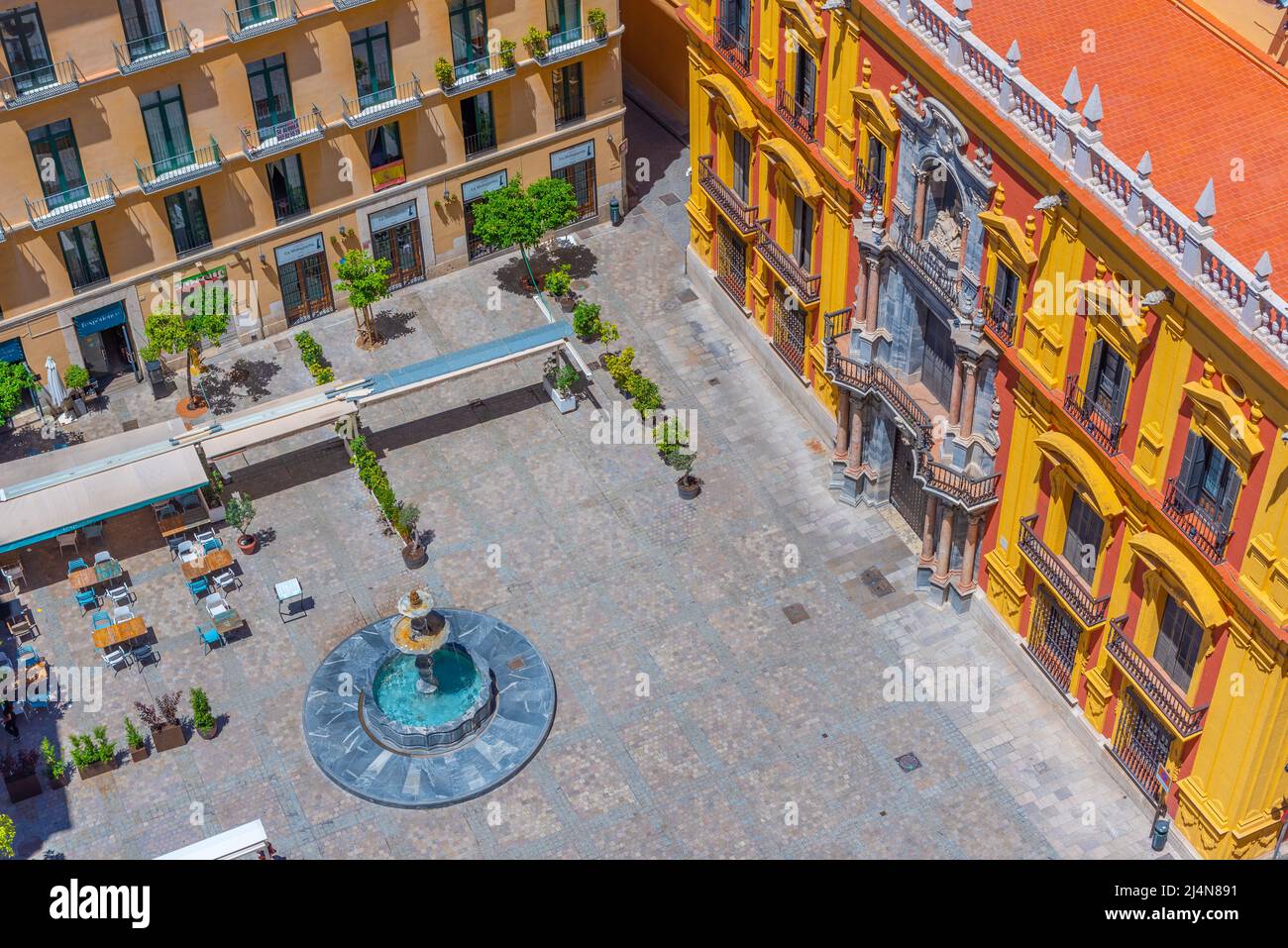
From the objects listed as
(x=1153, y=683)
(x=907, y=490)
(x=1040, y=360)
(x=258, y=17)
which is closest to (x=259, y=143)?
(x=258, y=17)

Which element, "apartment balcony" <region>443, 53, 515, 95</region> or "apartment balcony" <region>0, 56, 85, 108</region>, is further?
"apartment balcony" <region>443, 53, 515, 95</region>

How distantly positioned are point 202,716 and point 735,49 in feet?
101

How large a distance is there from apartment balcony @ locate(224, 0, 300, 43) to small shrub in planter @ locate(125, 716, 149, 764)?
26.1m

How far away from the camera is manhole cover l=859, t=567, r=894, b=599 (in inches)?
2434

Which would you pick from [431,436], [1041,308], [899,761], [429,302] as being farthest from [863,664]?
[429,302]

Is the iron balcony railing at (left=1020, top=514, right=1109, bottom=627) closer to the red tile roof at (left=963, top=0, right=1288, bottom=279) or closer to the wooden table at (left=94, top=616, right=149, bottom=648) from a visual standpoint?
the red tile roof at (left=963, top=0, right=1288, bottom=279)

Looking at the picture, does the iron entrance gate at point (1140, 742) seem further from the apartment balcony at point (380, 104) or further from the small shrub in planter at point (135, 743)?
the apartment balcony at point (380, 104)

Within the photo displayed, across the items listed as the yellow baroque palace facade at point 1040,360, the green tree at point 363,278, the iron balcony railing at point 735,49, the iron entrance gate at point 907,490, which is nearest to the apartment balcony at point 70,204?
the green tree at point 363,278

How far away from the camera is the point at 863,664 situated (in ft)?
195

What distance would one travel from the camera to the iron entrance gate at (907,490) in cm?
6266

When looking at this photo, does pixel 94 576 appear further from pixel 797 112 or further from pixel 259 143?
pixel 797 112

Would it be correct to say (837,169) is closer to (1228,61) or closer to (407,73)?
(1228,61)

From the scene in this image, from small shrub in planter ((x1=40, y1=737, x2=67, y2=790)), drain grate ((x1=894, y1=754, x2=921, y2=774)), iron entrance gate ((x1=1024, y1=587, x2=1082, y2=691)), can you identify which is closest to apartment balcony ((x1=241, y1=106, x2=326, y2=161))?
small shrub in planter ((x1=40, y1=737, x2=67, y2=790))

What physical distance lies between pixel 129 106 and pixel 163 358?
11.3 m
